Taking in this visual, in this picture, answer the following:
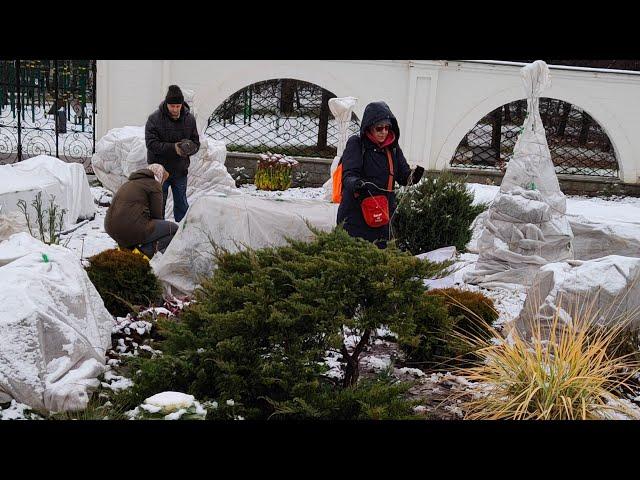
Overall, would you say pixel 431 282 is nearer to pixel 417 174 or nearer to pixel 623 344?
pixel 417 174

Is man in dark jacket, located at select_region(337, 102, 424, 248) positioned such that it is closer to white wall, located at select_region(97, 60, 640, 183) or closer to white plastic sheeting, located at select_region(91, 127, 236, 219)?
white plastic sheeting, located at select_region(91, 127, 236, 219)

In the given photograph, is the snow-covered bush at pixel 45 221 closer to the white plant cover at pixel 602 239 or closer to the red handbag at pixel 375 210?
the red handbag at pixel 375 210

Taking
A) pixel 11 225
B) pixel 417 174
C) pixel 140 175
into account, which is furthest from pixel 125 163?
pixel 417 174

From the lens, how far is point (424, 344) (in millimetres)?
5082

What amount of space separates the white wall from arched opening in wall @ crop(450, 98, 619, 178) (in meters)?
0.88

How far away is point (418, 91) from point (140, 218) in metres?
8.27

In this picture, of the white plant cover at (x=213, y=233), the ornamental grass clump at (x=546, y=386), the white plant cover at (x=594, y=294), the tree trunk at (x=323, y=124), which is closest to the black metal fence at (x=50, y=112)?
the tree trunk at (x=323, y=124)

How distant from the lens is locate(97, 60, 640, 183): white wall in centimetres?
1359

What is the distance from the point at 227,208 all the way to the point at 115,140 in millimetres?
4806

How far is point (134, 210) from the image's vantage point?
692 centimetres

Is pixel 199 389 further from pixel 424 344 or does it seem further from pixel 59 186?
pixel 59 186
